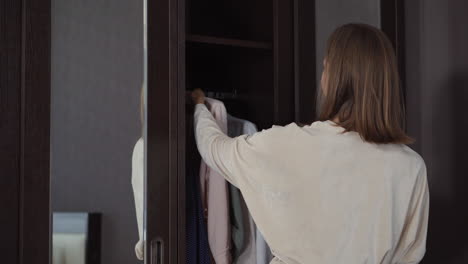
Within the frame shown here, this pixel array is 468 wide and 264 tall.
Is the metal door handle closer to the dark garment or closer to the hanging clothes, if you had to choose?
the dark garment

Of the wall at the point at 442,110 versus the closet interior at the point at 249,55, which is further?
the closet interior at the point at 249,55

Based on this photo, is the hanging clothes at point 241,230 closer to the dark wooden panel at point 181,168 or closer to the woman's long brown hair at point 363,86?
the dark wooden panel at point 181,168

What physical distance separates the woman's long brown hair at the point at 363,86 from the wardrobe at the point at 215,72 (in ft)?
1.46

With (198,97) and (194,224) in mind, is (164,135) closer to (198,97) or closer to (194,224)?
(198,97)

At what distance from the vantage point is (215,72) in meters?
2.31

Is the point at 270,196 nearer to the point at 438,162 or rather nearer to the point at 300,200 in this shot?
the point at 300,200

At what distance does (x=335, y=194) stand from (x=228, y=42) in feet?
2.16

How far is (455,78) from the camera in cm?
202

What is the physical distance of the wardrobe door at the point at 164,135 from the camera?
5.91 ft

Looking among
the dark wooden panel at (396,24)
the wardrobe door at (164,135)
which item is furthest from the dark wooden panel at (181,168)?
the dark wooden panel at (396,24)

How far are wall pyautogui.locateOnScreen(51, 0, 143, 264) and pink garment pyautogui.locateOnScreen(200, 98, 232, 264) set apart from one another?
258 millimetres
